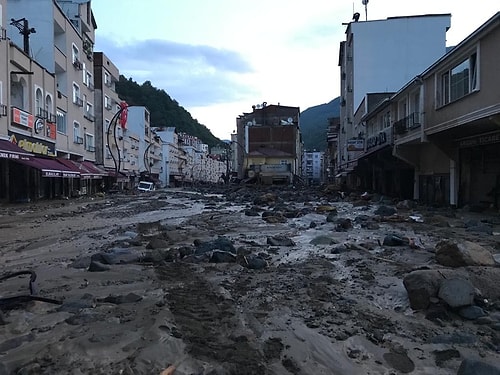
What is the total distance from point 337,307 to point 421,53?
40.9m

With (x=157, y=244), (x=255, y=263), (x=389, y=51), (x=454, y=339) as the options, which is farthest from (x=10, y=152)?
(x=389, y=51)

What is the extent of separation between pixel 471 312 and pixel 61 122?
36.6 metres

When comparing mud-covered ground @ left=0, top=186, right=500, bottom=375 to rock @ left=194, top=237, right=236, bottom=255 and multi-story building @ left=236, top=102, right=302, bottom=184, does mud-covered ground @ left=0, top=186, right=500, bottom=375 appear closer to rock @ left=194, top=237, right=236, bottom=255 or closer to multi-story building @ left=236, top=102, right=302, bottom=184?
rock @ left=194, top=237, right=236, bottom=255

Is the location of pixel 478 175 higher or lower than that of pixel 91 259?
higher

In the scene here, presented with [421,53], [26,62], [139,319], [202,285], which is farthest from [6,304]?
[421,53]

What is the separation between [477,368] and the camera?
11.7 ft

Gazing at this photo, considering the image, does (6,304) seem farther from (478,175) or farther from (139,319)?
(478,175)

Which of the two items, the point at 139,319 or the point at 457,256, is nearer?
the point at 139,319

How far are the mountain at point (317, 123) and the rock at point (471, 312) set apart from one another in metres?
139

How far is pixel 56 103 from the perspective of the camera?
3425 centimetres

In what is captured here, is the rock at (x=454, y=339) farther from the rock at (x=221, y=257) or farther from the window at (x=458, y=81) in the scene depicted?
the window at (x=458, y=81)

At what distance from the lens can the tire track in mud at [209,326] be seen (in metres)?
3.93

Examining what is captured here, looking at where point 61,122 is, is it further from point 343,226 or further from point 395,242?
point 395,242

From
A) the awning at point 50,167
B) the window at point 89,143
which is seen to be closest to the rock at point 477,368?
the awning at point 50,167
